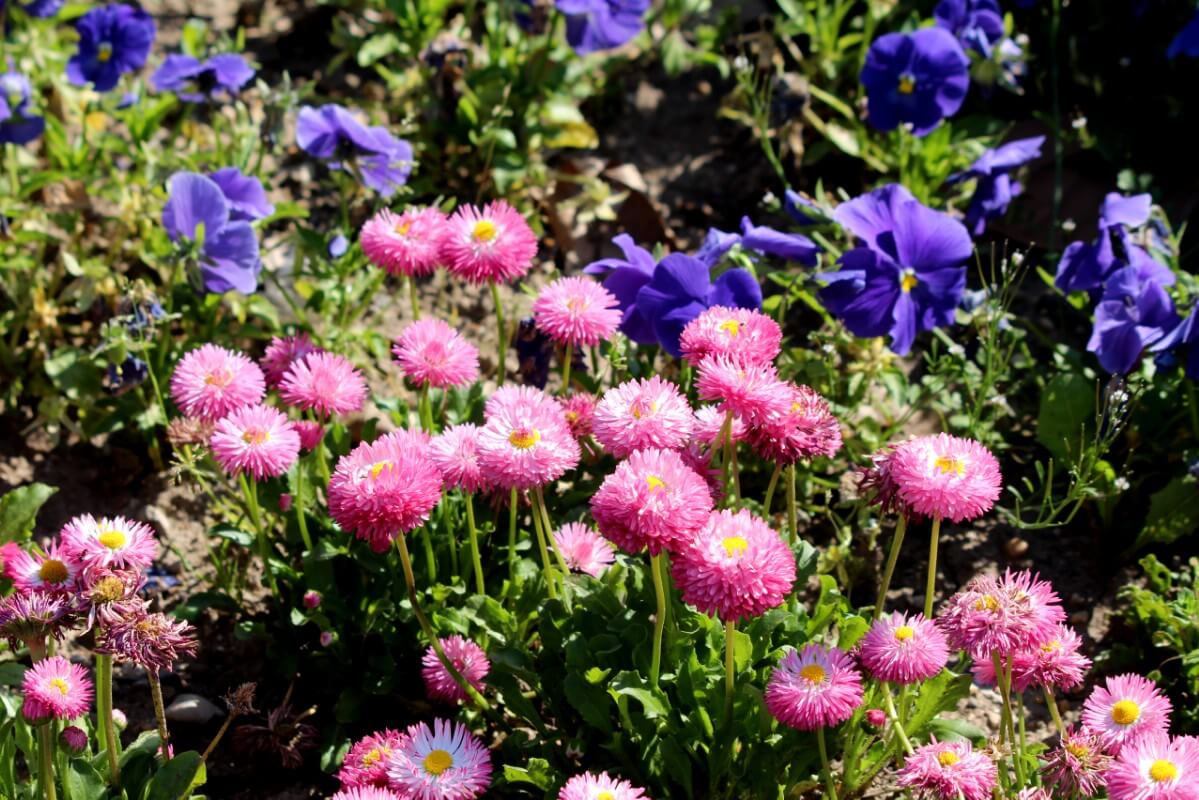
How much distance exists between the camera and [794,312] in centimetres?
394

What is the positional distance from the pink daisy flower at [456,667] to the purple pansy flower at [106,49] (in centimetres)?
209

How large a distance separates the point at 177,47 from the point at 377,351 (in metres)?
1.72

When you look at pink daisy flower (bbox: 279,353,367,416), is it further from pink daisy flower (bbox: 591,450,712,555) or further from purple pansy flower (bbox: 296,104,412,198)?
purple pansy flower (bbox: 296,104,412,198)

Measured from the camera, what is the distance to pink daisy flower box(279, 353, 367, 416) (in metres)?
2.59

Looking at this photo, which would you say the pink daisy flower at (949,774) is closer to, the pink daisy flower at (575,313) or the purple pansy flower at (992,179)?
the pink daisy flower at (575,313)

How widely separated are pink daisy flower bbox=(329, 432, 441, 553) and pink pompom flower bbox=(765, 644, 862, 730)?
61cm

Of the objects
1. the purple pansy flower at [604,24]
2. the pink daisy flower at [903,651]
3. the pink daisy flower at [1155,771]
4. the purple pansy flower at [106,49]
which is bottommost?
the pink daisy flower at [1155,771]

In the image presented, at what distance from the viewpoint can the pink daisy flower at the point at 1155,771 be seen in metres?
1.94

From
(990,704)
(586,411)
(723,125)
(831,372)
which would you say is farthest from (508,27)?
(990,704)

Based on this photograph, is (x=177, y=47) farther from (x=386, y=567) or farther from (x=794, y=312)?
(x=386, y=567)

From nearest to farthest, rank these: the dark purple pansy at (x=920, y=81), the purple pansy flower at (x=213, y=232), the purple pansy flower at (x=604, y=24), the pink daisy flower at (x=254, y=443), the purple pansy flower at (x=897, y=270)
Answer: the pink daisy flower at (x=254, y=443)
the purple pansy flower at (x=897, y=270)
the purple pansy flower at (x=213, y=232)
the dark purple pansy at (x=920, y=81)
the purple pansy flower at (x=604, y=24)

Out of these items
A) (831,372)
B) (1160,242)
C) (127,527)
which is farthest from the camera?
(1160,242)

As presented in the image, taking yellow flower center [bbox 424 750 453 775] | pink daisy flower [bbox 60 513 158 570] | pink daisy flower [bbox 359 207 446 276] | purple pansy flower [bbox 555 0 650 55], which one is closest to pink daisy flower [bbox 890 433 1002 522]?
yellow flower center [bbox 424 750 453 775]

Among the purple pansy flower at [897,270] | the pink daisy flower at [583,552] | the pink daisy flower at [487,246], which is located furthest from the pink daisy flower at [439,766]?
the purple pansy flower at [897,270]
